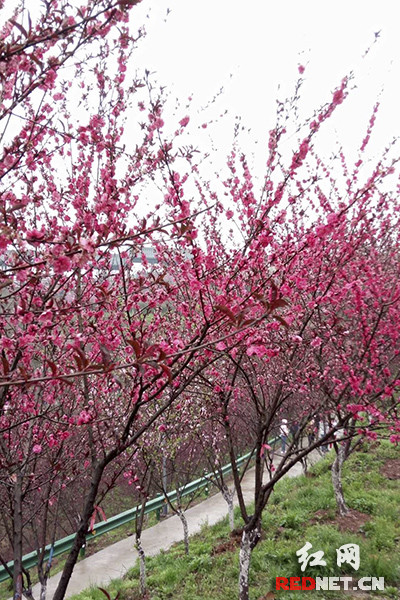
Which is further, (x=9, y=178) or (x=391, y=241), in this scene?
(x=391, y=241)

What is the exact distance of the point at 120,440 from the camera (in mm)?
2629

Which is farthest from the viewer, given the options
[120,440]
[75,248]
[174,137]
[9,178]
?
[9,178]

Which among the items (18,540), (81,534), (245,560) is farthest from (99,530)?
(81,534)

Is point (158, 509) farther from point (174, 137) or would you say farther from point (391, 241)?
point (174, 137)

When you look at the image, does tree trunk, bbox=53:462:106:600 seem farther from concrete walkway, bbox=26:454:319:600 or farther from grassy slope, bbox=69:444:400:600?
concrete walkway, bbox=26:454:319:600

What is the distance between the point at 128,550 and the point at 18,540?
18.6 ft

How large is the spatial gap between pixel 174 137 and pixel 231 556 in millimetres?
5677

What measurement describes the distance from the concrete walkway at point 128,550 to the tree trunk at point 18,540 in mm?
3888

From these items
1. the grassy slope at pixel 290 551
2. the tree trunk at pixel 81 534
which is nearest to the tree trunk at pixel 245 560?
the grassy slope at pixel 290 551

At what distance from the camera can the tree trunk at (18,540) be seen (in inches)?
118

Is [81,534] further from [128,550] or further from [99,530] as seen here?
[128,550]

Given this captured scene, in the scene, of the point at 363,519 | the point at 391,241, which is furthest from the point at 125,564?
the point at 391,241

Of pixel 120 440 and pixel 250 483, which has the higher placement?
pixel 120 440

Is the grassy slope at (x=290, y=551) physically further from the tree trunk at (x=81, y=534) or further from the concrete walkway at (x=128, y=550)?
the tree trunk at (x=81, y=534)
